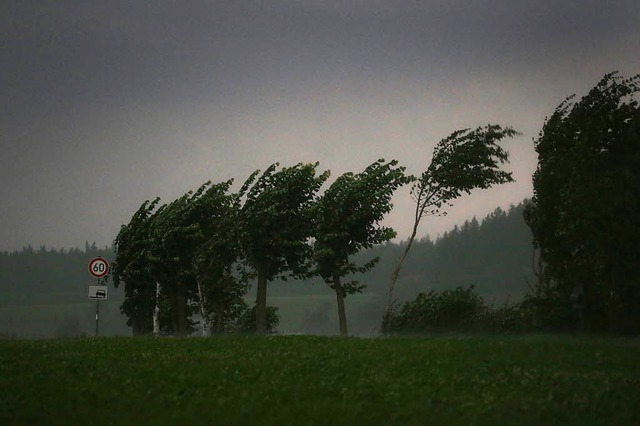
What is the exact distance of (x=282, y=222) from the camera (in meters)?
52.3

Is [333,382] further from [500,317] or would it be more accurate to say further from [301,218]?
[301,218]

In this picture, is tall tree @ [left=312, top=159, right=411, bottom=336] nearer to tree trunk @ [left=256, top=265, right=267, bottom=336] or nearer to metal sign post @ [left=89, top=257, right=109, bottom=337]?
tree trunk @ [left=256, top=265, right=267, bottom=336]

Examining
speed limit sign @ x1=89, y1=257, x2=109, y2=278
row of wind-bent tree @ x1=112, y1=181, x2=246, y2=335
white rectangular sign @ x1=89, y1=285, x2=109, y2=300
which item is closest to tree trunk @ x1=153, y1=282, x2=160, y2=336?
row of wind-bent tree @ x1=112, y1=181, x2=246, y2=335

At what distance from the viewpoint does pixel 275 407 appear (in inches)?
675

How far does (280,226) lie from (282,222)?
30cm

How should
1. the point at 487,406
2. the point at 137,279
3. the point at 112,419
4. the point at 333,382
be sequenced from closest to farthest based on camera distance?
the point at 112,419 < the point at 487,406 < the point at 333,382 < the point at 137,279

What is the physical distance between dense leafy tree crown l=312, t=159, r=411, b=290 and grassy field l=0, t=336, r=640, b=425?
22021 millimetres

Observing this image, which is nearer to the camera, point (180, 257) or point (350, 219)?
point (350, 219)

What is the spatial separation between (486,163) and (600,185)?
1379 cm

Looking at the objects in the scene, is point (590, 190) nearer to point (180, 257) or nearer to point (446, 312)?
point (446, 312)

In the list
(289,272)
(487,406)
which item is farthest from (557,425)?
(289,272)

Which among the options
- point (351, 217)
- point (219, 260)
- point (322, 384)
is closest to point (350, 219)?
point (351, 217)

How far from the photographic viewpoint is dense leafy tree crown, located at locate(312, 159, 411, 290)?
4841cm

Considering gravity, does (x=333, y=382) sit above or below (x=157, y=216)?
below
